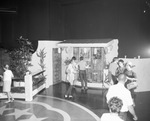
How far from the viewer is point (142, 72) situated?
9.14m

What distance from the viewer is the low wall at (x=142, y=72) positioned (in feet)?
29.9

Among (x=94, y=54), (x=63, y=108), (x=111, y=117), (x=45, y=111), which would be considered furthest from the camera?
(x=94, y=54)

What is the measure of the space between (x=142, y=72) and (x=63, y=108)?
430cm

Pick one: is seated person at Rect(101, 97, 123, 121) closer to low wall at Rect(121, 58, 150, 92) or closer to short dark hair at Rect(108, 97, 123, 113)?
short dark hair at Rect(108, 97, 123, 113)

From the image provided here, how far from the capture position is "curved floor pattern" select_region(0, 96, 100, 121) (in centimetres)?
623

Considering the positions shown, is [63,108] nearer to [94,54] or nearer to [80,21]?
[94,54]

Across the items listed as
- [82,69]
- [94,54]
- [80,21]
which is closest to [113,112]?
[82,69]

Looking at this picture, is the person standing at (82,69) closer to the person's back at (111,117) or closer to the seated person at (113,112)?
the seated person at (113,112)

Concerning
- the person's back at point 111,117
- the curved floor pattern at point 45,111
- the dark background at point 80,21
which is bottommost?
the curved floor pattern at point 45,111

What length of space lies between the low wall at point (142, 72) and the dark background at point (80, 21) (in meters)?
1.23

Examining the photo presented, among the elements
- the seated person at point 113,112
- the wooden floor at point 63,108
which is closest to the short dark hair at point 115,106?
the seated person at point 113,112

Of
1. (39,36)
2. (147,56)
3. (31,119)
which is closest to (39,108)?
(31,119)

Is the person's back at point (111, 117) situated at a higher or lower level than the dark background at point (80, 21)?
lower

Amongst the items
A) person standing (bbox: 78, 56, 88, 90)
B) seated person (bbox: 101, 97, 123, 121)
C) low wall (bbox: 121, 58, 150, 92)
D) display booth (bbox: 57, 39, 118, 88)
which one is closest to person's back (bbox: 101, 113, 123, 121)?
seated person (bbox: 101, 97, 123, 121)
